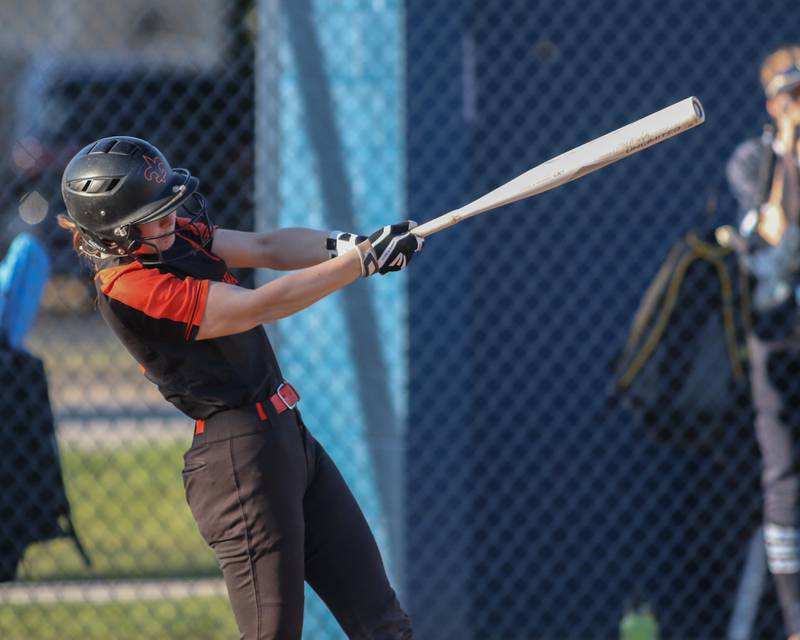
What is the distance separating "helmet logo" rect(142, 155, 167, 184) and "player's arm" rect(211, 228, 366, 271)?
0.38 metres

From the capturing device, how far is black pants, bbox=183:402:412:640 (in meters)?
3.22

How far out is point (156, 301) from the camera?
3.09 m

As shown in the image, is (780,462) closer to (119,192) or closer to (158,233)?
(158,233)

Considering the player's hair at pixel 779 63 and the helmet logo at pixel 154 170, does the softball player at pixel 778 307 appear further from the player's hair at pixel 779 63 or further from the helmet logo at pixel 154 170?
the helmet logo at pixel 154 170

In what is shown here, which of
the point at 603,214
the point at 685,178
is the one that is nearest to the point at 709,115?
the point at 685,178

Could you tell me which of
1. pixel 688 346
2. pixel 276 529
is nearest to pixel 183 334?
pixel 276 529

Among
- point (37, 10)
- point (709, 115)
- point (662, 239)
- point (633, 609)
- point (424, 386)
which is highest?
point (37, 10)

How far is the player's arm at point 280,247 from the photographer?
139 inches

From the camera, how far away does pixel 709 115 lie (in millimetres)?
5043

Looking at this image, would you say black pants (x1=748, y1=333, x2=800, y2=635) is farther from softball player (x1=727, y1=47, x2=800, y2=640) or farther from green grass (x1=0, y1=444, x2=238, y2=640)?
green grass (x1=0, y1=444, x2=238, y2=640)

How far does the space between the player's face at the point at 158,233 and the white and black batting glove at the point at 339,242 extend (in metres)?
0.50

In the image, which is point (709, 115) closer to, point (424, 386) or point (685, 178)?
point (685, 178)

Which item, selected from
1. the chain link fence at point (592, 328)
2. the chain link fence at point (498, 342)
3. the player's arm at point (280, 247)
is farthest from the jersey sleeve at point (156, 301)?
the chain link fence at point (592, 328)

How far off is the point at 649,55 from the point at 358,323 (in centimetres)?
156
